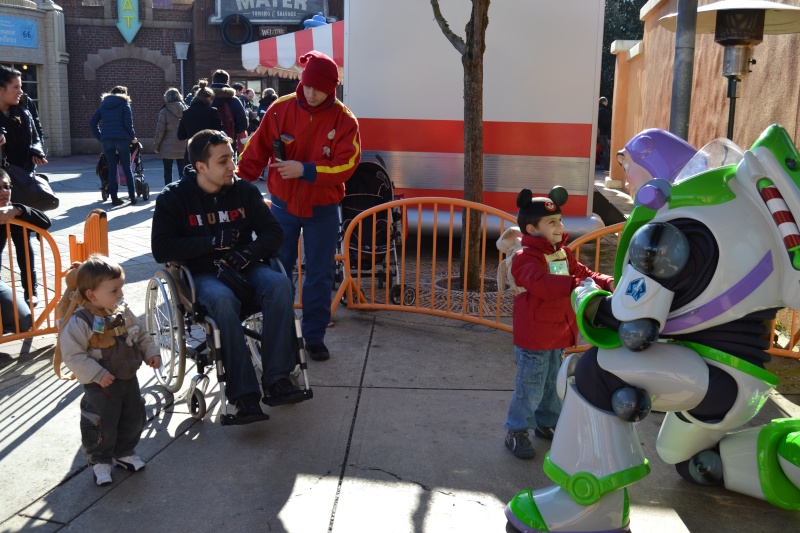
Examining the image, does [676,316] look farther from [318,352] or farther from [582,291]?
[318,352]

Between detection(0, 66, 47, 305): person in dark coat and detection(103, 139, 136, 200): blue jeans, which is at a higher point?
detection(0, 66, 47, 305): person in dark coat

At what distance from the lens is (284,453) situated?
4.11 meters

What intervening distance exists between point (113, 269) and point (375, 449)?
156 cm

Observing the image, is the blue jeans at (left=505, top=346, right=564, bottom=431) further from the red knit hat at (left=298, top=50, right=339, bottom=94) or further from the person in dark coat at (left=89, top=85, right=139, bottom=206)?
the person in dark coat at (left=89, top=85, right=139, bottom=206)

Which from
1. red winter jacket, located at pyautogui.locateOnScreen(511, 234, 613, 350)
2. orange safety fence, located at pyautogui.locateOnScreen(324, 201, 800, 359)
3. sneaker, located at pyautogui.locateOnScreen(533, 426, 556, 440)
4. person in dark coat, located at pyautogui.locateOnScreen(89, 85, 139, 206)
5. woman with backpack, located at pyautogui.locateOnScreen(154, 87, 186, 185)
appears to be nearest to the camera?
red winter jacket, located at pyautogui.locateOnScreen(511, 234, 613, 350)

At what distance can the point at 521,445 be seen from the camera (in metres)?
4.09

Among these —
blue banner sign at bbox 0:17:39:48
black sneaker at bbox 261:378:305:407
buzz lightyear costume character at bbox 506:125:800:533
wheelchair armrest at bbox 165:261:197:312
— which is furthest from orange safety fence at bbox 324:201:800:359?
blue banner sign at bbox 0:17:39:48

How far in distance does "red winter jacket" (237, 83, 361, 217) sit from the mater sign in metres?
24.3

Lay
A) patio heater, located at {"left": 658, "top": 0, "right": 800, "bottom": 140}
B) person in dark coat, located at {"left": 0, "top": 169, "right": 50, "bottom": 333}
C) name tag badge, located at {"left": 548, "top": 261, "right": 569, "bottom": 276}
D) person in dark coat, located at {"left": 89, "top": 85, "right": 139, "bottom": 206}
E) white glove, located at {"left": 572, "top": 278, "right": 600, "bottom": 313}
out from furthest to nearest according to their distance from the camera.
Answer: person in dark coat, located at {"left": 89, "top": 85, "right": 139, "bottom": 206}, person in dark coat, located at {"left": 0, "top": 169, "right": 50, "bottom": 333}, patio heater, located at {"left": 658, "top": 0, "right": 800, "bottom": 140}, name tag badge, located at {"left": 548, "top": 261, "right": 569, "bottom": 276}, white glove, located at {"left": 572, "top": 278, "right": 600, "bottom": 313}

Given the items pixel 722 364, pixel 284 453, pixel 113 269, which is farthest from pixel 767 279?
pixel 113 269

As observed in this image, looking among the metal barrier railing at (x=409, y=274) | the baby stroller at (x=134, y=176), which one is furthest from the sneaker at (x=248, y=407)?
the baby stroller at (x=134, y=176)

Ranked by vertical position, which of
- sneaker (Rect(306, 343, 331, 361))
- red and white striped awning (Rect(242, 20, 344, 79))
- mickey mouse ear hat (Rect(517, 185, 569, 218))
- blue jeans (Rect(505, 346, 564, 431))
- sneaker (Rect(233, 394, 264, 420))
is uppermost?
red and white striped awning (Rect(242, 20, 344, 79))

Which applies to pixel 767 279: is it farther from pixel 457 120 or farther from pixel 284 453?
pixel 457 120

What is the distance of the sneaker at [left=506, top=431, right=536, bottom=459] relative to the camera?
407 centimetres
